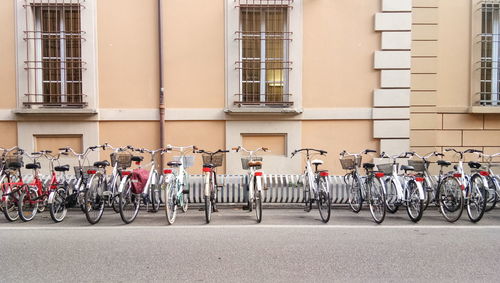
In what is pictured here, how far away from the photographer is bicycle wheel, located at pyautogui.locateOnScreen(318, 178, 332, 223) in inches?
247

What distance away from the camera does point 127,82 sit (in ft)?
29.7

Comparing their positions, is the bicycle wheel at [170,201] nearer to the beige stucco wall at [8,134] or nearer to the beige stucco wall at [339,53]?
the beige stucco wall at [339,53]

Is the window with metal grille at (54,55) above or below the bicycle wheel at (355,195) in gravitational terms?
above

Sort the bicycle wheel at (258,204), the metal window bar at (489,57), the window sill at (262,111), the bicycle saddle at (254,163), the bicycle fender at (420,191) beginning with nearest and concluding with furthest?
the bicycle fender at (420,191), the bicycle wheel at (258,204), the bicycle saddle at (254,163), the window sill at (262,111), the metal window bar at (489,57)

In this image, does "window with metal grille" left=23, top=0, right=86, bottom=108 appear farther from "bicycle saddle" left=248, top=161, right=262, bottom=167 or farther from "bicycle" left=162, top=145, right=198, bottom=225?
"bicycle saddle" left=248, top=161, right=262, bottom=167

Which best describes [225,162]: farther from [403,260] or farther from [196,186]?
[403,260]

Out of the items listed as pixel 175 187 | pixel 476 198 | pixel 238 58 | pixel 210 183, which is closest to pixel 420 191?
pixel 476 198

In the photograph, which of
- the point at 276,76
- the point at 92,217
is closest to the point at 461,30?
the point at 276,76

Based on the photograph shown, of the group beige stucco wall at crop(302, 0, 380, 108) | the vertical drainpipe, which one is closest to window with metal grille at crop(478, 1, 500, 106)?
beige stucco wall at crop(302, 0, 380, 108)

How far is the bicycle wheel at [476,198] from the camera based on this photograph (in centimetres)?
619

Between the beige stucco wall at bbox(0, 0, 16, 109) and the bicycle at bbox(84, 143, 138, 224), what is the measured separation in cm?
403

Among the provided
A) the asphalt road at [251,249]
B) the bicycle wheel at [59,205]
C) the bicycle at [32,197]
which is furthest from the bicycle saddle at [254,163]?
the bicycle at [32,197]

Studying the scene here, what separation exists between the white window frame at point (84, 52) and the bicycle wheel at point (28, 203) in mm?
2899

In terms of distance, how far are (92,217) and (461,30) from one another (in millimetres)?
8929
